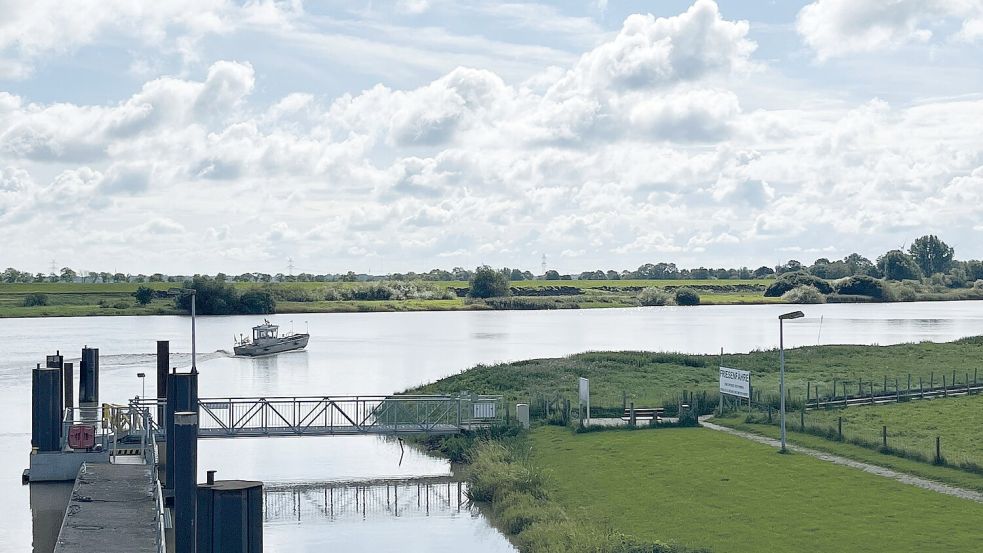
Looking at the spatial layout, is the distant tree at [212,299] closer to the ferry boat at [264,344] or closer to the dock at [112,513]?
the ferry boat at [264,344]

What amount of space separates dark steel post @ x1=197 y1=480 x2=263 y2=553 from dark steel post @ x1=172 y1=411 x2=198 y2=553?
24.2 ft

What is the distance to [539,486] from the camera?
35000 mm

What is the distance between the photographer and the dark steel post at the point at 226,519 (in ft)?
55.8

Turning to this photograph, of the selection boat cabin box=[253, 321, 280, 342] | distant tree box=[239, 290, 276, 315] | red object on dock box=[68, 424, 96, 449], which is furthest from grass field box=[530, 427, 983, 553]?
distant tree box=[239, 290, 276, 315]

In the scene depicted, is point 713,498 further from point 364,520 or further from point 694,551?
point 364,520

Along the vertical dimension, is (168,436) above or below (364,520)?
above

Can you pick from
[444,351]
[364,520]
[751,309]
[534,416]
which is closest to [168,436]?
[364,520]

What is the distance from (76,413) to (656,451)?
30.6 meters

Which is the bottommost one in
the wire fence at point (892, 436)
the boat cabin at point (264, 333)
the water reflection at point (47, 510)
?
the water reflection at point (47, 510)

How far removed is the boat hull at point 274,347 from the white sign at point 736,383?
61.6m

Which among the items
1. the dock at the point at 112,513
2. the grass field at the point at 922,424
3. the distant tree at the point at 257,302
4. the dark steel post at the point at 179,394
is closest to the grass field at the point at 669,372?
the grass field at the point at 922,424

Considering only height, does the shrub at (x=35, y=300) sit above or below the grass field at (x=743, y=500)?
above

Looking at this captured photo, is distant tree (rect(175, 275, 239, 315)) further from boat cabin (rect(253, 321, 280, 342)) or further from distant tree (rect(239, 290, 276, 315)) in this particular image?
boat cabin (rect(253, 321, 280, 342))

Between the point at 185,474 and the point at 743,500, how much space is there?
15.9 m
